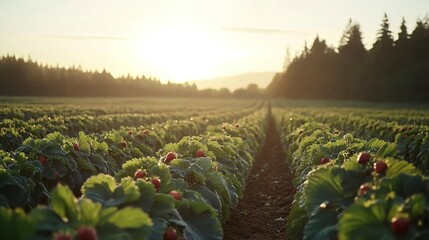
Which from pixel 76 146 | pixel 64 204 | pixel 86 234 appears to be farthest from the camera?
pixel 76 146

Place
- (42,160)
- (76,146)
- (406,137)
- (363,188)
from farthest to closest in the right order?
(406,137), (76,146), (42,160), (363,188)

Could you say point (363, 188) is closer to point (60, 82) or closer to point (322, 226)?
point (322, 226)

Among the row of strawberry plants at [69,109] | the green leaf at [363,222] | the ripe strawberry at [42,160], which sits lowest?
the row of strawberry plants at [69,109]

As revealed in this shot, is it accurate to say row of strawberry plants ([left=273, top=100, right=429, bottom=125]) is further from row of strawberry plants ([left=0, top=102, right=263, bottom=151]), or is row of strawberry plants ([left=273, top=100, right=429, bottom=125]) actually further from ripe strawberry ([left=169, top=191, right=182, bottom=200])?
ripe strawberry ([left=169, top=191, right=182, bottom=200])

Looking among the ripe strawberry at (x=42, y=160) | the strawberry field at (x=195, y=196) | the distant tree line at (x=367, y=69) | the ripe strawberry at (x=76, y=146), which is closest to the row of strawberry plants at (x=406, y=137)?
the strawberry field at (x=195, y=196)

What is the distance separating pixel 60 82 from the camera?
84.0 m

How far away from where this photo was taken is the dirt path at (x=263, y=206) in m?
7.92

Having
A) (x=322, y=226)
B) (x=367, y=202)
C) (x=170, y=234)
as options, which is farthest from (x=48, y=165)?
(x=367, y=202)

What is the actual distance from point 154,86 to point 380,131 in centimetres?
11181

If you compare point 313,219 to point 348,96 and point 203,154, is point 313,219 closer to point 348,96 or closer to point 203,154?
point 203,154

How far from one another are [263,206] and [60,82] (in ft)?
261

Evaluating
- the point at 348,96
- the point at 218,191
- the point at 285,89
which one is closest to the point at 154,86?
the point at 285,89

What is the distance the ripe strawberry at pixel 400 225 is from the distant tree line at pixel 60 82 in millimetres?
79354

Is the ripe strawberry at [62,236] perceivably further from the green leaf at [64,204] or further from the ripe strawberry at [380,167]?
the ripe strawberry at [380,167]
